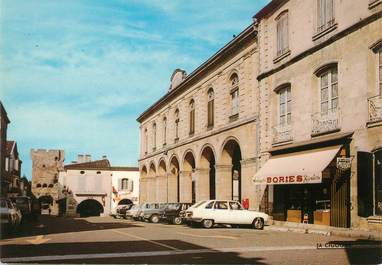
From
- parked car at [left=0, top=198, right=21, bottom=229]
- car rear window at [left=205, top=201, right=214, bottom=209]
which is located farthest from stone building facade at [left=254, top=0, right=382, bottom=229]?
parked car at [left=0, top=198, right=21, bottom=229]

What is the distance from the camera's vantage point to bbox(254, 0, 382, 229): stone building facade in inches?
734

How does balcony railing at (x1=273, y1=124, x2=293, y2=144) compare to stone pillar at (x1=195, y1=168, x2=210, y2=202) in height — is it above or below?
above

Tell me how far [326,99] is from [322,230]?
539cm

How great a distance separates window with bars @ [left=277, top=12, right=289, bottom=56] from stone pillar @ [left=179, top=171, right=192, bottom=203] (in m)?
16.4

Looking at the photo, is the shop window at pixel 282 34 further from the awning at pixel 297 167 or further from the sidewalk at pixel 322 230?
the sidewalk at pixel 322 230

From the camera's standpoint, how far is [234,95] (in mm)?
31672

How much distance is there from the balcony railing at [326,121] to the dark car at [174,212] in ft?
36.7

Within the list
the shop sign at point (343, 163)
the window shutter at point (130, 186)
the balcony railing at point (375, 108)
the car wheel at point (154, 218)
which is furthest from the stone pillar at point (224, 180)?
the window shutter at point (130, 186)

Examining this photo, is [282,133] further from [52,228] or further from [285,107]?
[52,228]

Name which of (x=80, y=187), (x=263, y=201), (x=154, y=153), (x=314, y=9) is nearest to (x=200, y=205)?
(x=263, y=201)

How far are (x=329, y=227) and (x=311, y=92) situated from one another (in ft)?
18.7

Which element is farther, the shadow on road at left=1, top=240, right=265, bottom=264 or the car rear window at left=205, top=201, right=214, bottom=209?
the car rear window at left=205, top=201, right=214, bottom=209

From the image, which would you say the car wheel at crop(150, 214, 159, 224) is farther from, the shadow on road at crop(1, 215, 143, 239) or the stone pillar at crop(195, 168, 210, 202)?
the shadow on road at crop(1, 215, 143, 239)

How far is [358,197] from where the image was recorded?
18969mm
